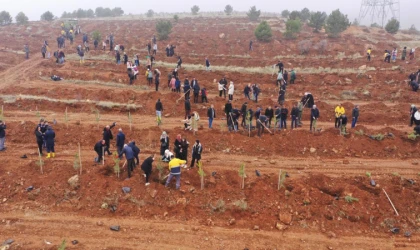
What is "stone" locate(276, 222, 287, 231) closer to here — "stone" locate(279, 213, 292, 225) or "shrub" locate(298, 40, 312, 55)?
"stone" locate(279, 213, 292, 225)

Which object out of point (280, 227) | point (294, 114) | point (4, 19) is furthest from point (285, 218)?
point (4, 19)

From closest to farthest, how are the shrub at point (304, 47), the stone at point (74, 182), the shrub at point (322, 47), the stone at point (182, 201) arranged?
→ 1. the stone at point (182, 201)
2. the stone at point (74, 182)
3. the shrub at point (322, 47)
4. the shrub at point (304, 47)

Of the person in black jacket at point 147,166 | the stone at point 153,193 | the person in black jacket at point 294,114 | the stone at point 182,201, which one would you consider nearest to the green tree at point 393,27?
the person in black jacket at point 294,114

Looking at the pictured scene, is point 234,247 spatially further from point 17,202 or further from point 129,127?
point 129,127

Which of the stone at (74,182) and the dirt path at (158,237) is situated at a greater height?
the stone at (74,182)

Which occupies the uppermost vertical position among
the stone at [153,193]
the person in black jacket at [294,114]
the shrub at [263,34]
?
the shrub at [263,34]

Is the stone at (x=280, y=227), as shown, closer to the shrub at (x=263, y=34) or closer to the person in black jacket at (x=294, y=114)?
the person in black jacket at (x=294, y=114)

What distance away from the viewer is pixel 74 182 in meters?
12.2

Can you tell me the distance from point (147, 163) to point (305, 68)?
23.8 meters

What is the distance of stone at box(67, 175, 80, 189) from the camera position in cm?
1209

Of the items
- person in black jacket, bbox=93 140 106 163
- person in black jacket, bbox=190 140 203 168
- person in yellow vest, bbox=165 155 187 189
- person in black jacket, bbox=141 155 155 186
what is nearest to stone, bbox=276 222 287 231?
person in yellow vest, bbox=165 155 187 189

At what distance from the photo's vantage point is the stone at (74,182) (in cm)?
1209

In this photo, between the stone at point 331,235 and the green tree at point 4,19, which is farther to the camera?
the green tree at point 4,19

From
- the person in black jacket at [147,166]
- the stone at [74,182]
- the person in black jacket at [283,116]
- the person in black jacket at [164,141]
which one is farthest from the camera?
the person in black jacket at [283,116]
